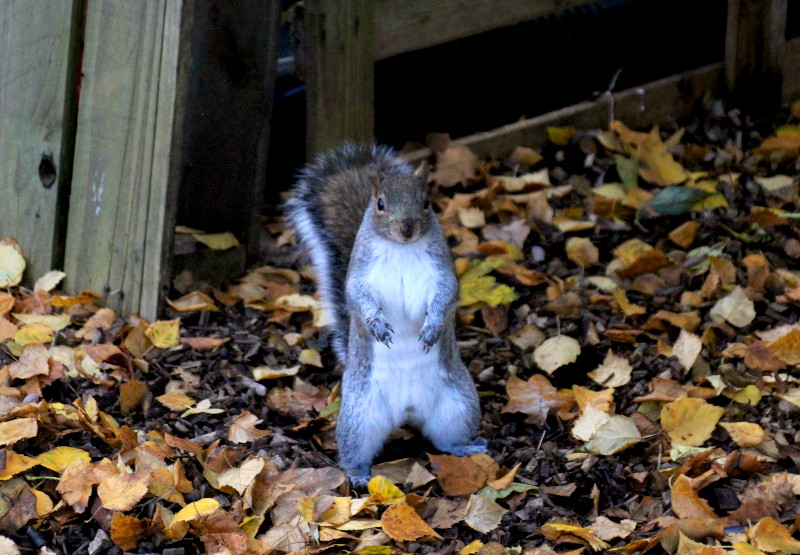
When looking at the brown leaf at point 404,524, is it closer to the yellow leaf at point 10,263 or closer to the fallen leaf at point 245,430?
the fallen leaf at point 245,430

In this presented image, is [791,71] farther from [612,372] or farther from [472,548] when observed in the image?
[472,548]

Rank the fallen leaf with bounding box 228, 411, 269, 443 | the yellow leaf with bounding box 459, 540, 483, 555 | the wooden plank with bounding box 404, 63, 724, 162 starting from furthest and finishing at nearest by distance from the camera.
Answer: the wooden plank with bounding box 404, 63, 724, 162 < the fallen leaf with bounding box 228, 411, 269, 443 < the yellow leaf with bounding box 459, 540, 483, 555

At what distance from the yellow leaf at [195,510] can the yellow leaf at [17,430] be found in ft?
1.57

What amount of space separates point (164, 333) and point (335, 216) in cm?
69

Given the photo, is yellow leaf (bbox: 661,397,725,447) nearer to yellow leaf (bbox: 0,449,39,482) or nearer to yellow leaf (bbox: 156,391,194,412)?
yellow leaf (bbox: 156,391,194,412)

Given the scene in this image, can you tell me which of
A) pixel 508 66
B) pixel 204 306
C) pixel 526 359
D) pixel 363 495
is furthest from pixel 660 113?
pixel 363 495

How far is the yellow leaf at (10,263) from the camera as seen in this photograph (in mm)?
3727

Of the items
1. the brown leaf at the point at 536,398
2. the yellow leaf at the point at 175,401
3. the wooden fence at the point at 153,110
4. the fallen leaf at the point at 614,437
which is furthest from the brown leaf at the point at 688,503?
the wooden fence at the point at 153,110

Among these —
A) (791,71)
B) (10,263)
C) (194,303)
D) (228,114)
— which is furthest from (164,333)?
(791,71)

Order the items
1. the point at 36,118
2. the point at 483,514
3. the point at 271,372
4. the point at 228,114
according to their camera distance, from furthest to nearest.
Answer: the point at 228,114 < the point at 36,118 < the point at 271,372 < the point at 483,514

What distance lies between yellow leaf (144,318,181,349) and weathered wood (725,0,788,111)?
2.85 meters

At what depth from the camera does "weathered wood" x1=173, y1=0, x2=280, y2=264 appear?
3.87 metres

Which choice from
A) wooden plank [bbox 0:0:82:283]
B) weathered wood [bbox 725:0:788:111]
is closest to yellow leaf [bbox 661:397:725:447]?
wooden plank [bbox 0:0:82:283]

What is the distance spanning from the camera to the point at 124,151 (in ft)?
11.6
